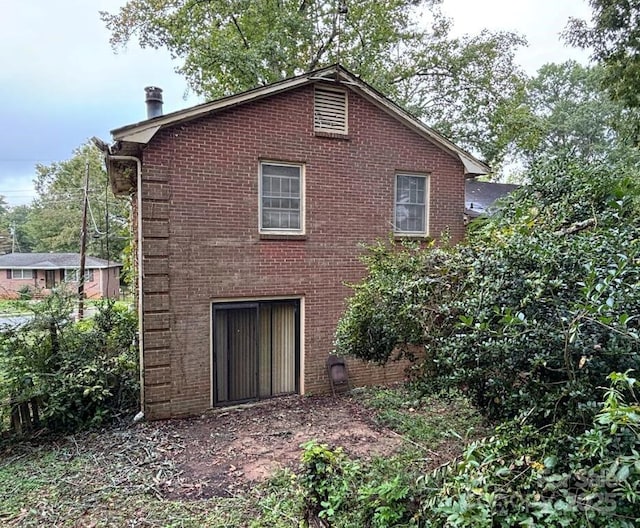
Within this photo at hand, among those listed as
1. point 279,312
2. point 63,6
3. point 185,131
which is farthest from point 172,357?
point 63,6

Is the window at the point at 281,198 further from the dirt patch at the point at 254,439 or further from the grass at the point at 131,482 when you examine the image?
the grass at the point at 131,482

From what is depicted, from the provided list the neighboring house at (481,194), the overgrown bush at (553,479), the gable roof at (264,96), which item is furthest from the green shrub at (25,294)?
the neighboring house at (481,194)

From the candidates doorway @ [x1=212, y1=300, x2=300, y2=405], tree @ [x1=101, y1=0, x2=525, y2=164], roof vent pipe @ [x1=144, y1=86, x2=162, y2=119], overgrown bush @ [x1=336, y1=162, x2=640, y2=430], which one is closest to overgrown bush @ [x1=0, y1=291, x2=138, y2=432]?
doorway @ [x1=212, y1=300, x2=300, y2=405]

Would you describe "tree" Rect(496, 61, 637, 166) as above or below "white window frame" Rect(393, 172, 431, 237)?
above

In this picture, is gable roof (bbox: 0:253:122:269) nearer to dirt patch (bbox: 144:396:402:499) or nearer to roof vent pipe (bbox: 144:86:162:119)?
roof vent pipe (bbox: 144:86:162:119)

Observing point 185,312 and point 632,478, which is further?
point 185,312

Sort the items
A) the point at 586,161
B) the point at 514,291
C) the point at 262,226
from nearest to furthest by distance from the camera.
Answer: the point at 514,291 < the point at 586,161 < the point at 262,226

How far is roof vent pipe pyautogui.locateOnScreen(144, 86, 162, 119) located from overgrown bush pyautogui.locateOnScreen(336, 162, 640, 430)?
6.89 meters

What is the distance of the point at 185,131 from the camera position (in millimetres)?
6973

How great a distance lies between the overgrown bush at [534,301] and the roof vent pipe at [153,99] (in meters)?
6.89

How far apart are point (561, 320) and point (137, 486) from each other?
16.1 ft

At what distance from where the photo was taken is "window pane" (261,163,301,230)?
771cm

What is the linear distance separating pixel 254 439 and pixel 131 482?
185 centimetres

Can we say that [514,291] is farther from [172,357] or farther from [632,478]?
[172,357]
